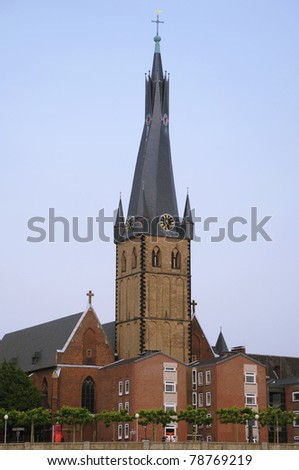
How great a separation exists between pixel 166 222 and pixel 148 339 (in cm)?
1332

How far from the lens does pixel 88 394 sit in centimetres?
12162

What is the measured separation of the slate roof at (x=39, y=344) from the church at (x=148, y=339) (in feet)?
0.57

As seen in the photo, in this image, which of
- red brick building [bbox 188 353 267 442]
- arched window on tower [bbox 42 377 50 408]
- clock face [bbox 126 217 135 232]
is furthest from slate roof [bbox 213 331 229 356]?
arched window on tower [bbox 42 377 50 408]

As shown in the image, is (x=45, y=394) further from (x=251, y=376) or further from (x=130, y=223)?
(x=251, y=376)

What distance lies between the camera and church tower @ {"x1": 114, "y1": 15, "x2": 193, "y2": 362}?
123000 millimetres

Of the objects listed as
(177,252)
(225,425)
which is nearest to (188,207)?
(177,252)

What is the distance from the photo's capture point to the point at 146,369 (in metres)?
115

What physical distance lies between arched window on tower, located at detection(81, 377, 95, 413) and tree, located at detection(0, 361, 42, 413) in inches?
191

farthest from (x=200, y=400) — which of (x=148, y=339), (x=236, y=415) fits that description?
(x=236, y=415)

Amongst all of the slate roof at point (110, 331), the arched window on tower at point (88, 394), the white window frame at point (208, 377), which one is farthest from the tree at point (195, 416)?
the slate roof at point (110, 331)

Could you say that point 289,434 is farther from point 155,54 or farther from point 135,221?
point 155,54

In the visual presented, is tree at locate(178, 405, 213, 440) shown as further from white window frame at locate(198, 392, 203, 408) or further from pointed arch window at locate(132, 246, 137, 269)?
pointed arch window at locate(132, 246, 137, 269)
